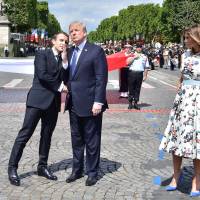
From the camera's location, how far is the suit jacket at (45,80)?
21.1ft

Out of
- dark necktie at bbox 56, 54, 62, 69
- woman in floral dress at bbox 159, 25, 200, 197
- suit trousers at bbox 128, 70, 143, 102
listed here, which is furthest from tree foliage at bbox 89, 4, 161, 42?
woman in floral dress at bbox 159, 25, 200, 197

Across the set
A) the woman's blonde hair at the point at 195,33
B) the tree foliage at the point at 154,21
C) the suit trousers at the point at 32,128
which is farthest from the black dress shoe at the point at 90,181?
the tree foliage at the point at 154,21

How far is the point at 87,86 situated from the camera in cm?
640

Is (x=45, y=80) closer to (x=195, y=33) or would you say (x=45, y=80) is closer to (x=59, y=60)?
(x=59, y=60)

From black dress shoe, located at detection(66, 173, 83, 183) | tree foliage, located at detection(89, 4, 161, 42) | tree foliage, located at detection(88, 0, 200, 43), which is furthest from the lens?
tree foliage, located at detection(89, 4, 161, 42)

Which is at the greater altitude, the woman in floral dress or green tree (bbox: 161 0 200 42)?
green tree (bbox: 161 0 200 42)

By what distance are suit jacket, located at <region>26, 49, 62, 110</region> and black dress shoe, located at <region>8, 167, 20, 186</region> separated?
2.64ft

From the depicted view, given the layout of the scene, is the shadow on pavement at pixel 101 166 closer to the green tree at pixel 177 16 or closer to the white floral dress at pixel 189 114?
the white floral dress at pixel 189 114

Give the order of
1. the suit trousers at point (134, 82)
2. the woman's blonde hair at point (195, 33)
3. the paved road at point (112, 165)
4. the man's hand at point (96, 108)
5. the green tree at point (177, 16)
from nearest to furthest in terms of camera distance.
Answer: the woman's blonde hair at point (195, 33) → the paved road at point (112, 165) → the man's hand at point (96, 108) → the suit trousers at point (134, 82) → the green tree at point (177, 16)

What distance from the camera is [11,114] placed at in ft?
43.2

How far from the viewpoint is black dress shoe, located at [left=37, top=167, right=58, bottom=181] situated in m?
6.81

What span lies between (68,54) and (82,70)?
0.31 meters

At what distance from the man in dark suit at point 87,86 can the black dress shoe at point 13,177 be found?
81cm

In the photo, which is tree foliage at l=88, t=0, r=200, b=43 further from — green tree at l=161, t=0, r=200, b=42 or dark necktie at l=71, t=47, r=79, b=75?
dark necktie at l=71, t=47, r=79, b=75
